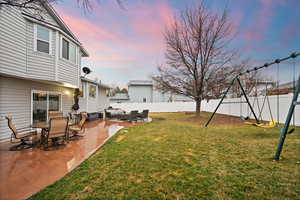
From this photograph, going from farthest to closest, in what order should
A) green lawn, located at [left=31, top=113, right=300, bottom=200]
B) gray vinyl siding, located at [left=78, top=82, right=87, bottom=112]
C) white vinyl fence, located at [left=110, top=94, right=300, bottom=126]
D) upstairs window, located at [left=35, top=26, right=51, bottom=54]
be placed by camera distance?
gray vinyl siding, located at [left=78, top=82, right=87, bottom=112] → white vinyl fence, located at [left=110, top=94, right=300, bottom=126] → upstairs window, located at [left=35, top=26, right=51, bottom=54] → green lawn, located at [left=31, top=113, right=300, bottom=200]

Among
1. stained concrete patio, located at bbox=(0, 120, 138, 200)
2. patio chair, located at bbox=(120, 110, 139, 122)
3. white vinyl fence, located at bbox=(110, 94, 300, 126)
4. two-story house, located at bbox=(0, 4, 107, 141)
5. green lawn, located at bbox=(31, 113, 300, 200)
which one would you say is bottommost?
stained concrete patio, located at bbox=(0, 120, 138, 200)

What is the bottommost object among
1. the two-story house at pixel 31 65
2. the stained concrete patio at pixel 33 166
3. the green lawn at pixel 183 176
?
the stained concrete patio at pixel 33 166

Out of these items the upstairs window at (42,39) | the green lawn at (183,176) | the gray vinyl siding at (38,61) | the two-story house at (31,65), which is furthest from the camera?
the upstairs window at (42,39)

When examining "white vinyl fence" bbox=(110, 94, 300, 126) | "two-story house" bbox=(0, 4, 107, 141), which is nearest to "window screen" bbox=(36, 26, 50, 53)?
"two-story house" bbox=(0, 4, 107, 141)

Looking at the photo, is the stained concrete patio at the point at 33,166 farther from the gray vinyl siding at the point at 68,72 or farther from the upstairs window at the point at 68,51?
the upstairs window at the point at 68,51

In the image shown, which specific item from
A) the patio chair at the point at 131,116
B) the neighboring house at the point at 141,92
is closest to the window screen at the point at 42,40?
the patio chair at the point at 131,116

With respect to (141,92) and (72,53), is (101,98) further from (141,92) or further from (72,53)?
(141,92)

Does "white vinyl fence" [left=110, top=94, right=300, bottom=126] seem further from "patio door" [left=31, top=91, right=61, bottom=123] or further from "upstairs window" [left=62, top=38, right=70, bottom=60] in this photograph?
"upstairs window" [left=62, top=38, right=70, bottom=60]

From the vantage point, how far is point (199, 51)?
12.6 meters

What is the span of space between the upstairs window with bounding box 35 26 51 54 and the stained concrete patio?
4864 mm

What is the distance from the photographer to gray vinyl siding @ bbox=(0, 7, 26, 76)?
543cm

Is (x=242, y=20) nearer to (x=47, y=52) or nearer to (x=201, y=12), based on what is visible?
(x=201, y=12)

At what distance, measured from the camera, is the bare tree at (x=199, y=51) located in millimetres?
12273

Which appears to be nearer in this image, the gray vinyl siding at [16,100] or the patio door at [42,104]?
the gray vinyl siding at [16,100]
